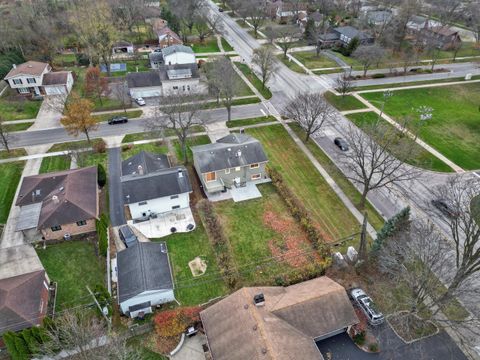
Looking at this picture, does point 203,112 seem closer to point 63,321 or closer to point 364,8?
point 63,321

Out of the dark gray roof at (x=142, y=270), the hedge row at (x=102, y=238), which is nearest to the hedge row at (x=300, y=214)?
the dark gray roof at (x=142, y=270)

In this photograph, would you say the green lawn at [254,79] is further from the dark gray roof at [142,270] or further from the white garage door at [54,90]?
the dark gray roof at [142,270]

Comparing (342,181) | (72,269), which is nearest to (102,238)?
(72,269)

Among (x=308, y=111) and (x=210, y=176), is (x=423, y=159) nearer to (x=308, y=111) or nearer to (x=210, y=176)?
(x=308, y=111)

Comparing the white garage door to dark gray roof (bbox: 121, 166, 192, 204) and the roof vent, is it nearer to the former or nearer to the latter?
dark gray roof (bbox: 121, 166, 192, 204)

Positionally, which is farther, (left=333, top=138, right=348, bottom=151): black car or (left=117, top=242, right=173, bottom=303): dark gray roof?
(left=333, top=138, right=348, bottom=151): black car

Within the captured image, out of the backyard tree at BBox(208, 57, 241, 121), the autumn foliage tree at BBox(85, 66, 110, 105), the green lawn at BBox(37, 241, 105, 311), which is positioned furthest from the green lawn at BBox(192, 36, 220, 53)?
the green lawn at BBox(37, 241, 105, 311)
